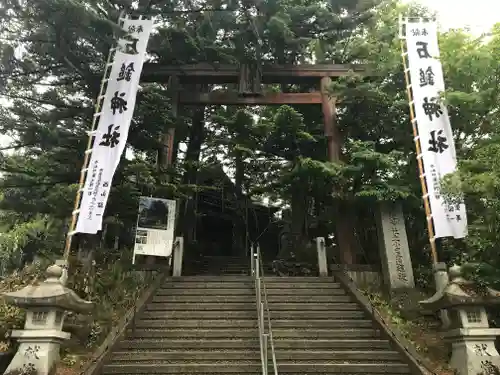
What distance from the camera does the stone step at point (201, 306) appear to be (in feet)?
28.5

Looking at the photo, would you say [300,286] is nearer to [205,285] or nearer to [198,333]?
[205,285]

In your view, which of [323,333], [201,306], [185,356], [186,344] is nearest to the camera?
[185,356]

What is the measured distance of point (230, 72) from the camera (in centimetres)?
1339

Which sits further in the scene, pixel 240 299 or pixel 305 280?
pixel 305 280

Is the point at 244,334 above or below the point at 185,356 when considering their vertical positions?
above

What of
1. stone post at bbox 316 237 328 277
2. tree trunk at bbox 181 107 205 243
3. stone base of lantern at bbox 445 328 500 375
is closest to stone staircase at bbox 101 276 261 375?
stone post at bbox 316 237 328 277

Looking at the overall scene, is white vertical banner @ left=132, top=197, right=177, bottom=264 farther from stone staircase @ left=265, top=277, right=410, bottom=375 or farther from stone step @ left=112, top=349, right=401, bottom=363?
stone step @ left=112, top=349, right=401, bottom=363

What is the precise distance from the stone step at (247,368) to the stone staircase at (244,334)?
0.6 inches

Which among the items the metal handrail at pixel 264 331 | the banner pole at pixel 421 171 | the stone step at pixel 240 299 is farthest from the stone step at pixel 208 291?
the banner pole at pixel 421 171

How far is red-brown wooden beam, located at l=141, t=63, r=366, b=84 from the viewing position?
43.0 feet

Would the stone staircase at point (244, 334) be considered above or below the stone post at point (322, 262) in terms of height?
below

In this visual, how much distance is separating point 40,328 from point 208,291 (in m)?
3.81

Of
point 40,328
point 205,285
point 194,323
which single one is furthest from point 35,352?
point 205,285

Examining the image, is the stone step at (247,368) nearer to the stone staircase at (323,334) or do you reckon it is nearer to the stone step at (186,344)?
the stone staircase at (323,334)
